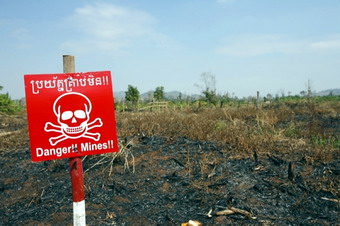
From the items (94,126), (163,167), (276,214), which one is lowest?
(276,214)

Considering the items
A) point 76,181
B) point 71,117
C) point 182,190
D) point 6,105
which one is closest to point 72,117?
point 71,117

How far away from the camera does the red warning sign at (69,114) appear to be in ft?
8.84

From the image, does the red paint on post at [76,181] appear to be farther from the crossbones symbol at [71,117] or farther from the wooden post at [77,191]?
the crossbones symbol at [71,117]

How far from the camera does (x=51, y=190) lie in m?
4.78

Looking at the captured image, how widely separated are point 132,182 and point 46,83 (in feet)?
8.06

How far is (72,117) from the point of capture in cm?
276

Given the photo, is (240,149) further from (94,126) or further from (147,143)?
(94,126)

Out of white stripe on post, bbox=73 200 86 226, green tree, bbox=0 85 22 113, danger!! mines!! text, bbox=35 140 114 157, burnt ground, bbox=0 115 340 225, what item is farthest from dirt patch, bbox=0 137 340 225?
green tree, bbox=0 85 22 113

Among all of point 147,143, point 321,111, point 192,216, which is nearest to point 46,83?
point 192,216

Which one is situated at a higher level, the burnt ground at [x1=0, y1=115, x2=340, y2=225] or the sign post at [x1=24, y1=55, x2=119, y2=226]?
the sign post at [x1=24, y1=55, x2=119, y2=226]

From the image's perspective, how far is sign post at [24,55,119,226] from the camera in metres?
2.70

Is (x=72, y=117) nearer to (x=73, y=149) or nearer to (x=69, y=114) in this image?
(x=69, y=114)

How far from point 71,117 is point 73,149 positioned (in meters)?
0.29

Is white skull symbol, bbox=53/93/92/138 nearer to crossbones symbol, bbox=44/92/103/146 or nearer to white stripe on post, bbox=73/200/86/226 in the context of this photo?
crossbones symbol, bbox=44/92/103/146
